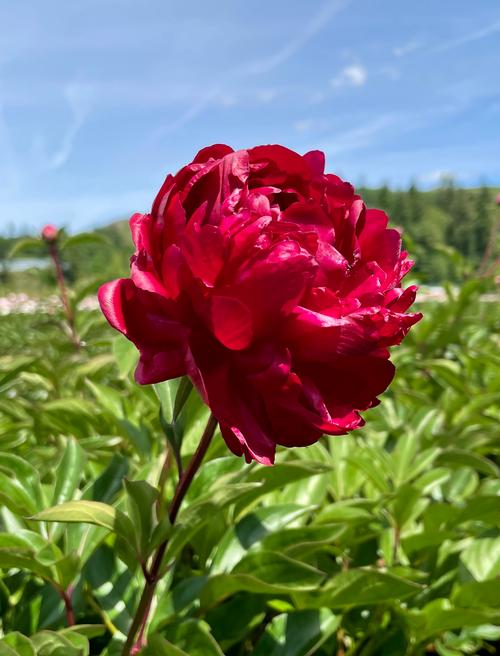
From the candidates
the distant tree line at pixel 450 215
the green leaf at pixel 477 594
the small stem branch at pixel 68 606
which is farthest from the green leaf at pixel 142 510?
the distant tree line at pixel 450 215

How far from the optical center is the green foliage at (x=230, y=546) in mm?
710

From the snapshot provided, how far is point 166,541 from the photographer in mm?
688

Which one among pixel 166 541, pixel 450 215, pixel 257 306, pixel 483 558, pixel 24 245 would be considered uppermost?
pixel 450 215

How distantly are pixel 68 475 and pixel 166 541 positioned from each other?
266 mm

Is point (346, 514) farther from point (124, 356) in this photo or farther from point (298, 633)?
A: point (124, 356)

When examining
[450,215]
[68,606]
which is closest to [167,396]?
[68,606]

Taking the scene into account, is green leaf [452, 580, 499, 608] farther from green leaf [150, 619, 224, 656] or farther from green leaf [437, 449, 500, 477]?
green leaf [150, 619, 224, 656]

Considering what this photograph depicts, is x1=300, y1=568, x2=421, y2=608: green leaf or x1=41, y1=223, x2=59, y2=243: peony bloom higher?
x1=41, y1=223, x2=59, y2=243: peony bloom

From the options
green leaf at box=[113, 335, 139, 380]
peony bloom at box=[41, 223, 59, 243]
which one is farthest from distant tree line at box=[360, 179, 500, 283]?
green leaf at box=[113, 335, 139, 380]

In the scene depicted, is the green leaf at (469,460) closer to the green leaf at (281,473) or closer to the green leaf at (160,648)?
the green leaf at (281,473)

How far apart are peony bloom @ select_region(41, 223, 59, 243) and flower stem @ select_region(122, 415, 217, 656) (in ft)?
7.28

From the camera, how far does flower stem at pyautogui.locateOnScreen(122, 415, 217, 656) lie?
643mm

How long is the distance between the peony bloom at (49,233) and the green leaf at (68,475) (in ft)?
6.40

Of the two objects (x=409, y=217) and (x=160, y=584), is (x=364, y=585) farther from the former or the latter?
(x=409, y=217)
